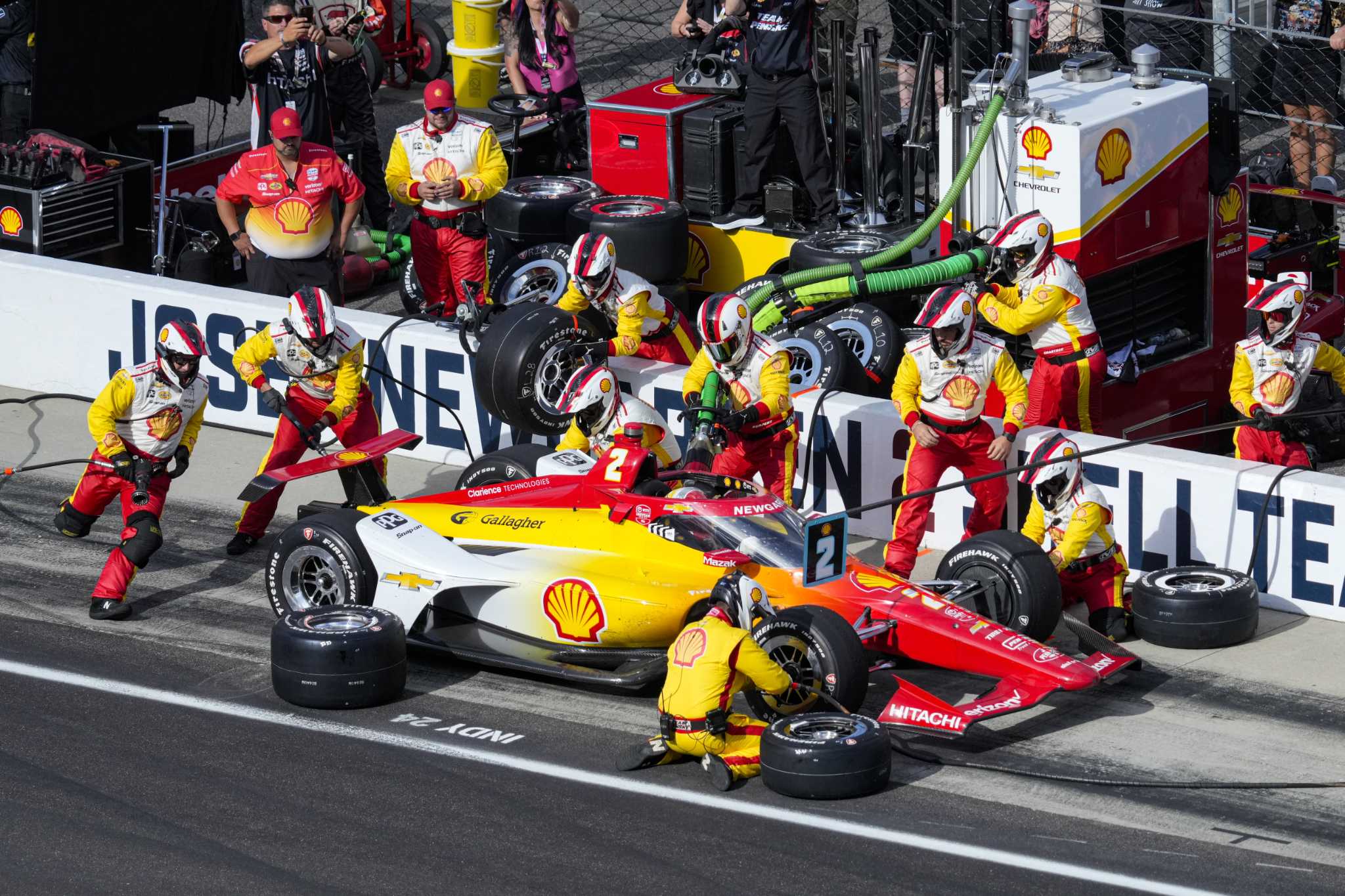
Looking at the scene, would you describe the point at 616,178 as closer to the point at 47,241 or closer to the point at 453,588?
the point at 47,241

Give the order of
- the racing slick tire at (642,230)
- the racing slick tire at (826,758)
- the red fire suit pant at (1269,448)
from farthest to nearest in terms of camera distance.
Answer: the racing slick tire at (642,230)
the red fire suit pant at (1269,448)
the racing slick tire at (826,758)

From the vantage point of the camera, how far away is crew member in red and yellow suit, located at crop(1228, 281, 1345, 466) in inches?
493

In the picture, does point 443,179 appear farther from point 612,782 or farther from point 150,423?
point 612,782

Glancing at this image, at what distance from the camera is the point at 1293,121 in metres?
16.9

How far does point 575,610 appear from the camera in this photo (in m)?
10.7

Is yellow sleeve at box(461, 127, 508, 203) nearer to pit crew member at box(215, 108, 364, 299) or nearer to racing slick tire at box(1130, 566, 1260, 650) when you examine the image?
pit crew member at box(215, 108, 364, 299)

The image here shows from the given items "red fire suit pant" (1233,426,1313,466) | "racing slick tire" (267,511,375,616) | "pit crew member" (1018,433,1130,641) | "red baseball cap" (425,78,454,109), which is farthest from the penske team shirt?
"red fire suit pant" (1233,426,1313,466)

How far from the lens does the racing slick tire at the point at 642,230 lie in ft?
50.5

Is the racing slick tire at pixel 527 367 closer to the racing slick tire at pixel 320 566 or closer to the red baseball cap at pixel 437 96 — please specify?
the racing slick tire at pixel 320 566

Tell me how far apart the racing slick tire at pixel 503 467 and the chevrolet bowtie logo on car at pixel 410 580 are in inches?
42.6

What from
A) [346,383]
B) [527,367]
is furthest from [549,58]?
[346,383]

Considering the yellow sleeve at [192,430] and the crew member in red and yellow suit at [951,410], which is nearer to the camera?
the crew member in red and yellow suit at [951,410]

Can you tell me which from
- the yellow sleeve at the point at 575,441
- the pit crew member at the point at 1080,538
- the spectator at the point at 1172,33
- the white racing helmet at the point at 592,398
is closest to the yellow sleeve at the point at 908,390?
the pit crew member at the point at 1080,538

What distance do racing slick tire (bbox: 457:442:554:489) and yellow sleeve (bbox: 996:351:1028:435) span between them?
8.19 ft
